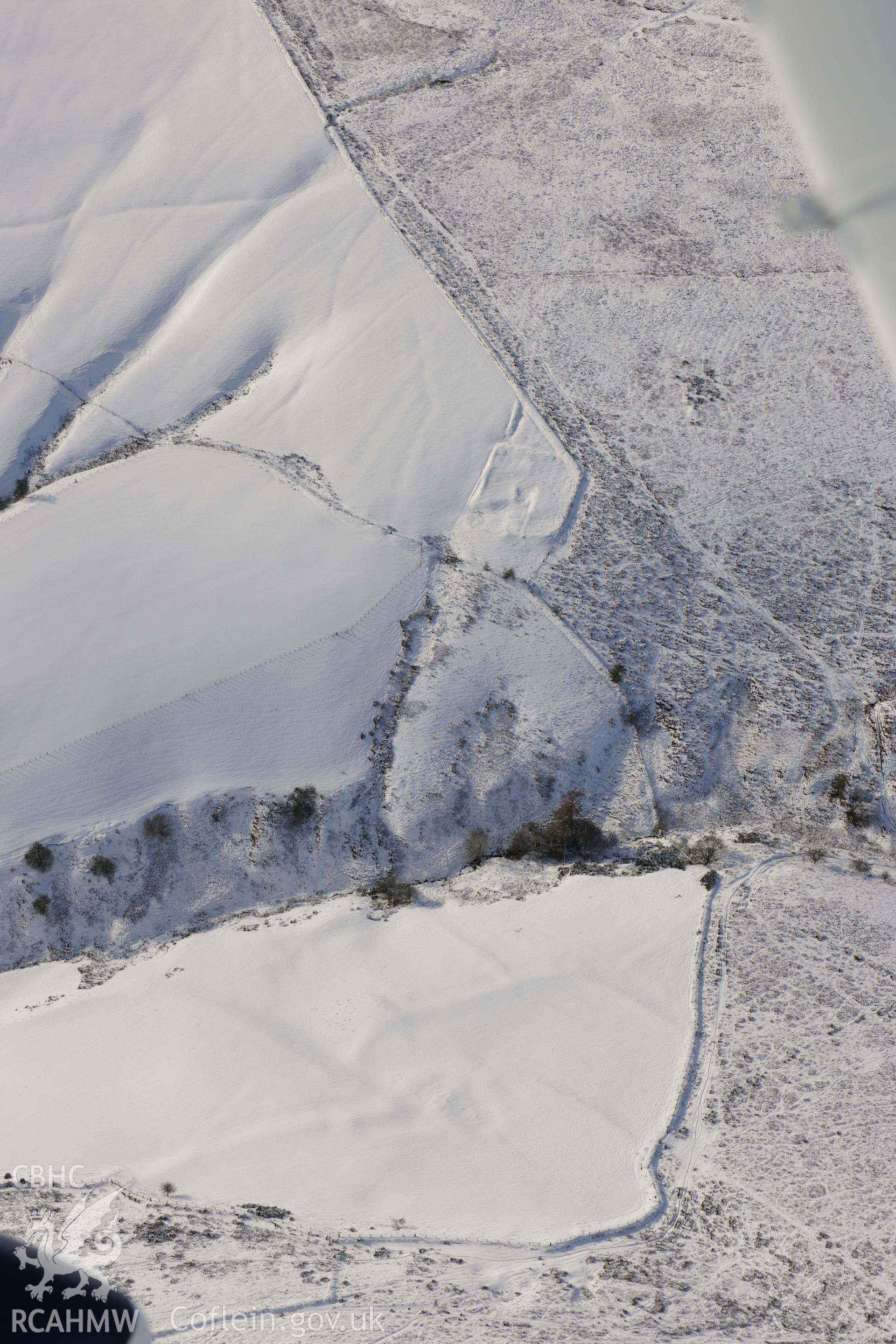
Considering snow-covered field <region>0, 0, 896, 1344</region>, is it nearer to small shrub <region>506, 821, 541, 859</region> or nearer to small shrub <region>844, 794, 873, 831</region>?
small shrub <region>844, 794, 873, 831</region>

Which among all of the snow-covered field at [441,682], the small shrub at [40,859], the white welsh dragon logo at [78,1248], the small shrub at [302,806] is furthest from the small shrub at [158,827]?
the white welsh dragon logo at [78,1248]

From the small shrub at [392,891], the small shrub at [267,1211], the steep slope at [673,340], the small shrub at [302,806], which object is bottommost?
the small shrub at [267,1211]

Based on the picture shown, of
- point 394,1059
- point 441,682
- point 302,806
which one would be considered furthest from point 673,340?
point 394,1059

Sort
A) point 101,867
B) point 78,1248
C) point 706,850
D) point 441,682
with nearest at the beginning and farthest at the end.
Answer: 1. point 78,1248
2. point 101,867
3. point 706,850
4. point 441,682

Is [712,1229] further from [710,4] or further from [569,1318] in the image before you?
[710,4]

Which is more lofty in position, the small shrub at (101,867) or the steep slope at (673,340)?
the steep slope at (673,340)

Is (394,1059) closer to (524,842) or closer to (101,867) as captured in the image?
(524,842)

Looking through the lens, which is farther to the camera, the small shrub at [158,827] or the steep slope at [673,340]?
the steep slope at [673,340]

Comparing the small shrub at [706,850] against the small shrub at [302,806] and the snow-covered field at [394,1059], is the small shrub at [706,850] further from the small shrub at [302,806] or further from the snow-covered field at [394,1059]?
the small shrub at [302,806]
